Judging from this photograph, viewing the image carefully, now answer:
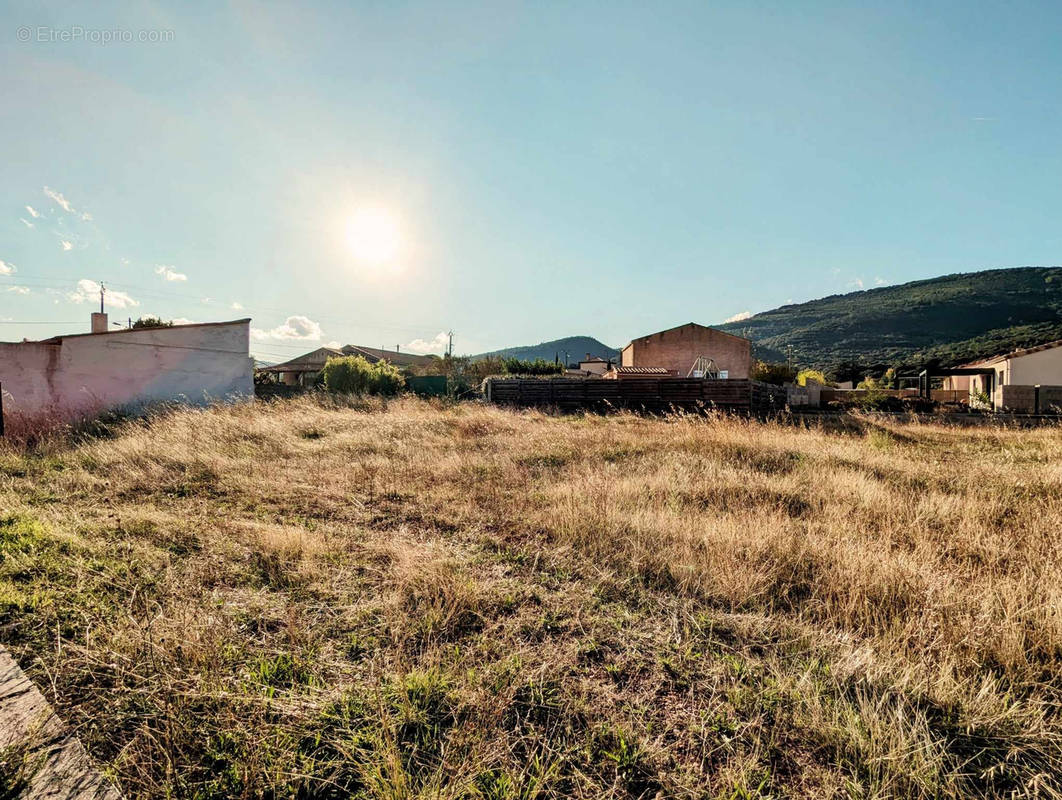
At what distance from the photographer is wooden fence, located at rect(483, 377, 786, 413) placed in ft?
56.5

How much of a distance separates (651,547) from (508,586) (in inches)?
52.6

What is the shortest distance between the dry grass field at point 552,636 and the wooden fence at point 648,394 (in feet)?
37.7

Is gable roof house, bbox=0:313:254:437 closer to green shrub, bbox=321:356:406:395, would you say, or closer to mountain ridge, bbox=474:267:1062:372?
green shrub, bbox=321:356:406:395

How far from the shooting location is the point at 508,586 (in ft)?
10.6

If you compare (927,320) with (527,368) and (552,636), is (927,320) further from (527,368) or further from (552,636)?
(552,636)

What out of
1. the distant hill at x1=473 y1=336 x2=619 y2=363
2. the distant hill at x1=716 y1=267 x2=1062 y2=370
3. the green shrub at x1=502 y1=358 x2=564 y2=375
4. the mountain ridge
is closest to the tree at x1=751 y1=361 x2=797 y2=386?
the green shrub at x1=502 y1=358 x2=564 y2=375

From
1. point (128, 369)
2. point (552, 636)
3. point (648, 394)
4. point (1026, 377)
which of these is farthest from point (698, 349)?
point (552, 636)

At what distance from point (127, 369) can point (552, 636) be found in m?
19.8

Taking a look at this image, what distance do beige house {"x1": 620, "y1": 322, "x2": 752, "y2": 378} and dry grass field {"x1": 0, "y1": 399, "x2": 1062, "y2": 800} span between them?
117ft

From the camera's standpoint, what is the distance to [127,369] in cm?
1598

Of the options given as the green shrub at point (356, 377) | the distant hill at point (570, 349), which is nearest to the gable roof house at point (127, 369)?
the green shrub at point (356, 377)

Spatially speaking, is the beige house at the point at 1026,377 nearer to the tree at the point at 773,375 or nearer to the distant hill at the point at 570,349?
the tree at the point at 773,375

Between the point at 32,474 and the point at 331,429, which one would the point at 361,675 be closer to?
the point at 32,474

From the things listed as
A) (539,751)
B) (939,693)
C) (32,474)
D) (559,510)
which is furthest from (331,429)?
(939,693)
